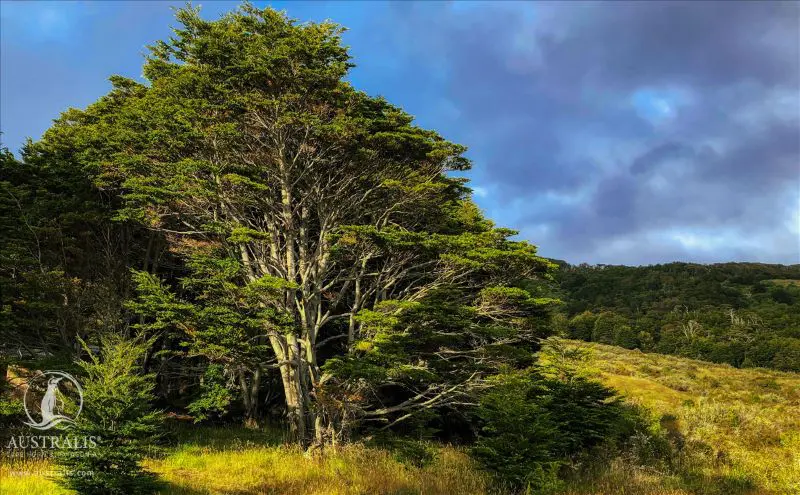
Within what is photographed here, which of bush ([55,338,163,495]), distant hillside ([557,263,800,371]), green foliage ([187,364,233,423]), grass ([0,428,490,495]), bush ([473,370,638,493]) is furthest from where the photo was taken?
distant hillside ([557,263,800,371])

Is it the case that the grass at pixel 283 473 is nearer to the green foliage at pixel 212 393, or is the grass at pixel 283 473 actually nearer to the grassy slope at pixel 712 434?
the green foliage at pixel 212 393

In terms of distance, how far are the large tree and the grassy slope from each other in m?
4.83

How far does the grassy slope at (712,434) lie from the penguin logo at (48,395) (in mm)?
12670

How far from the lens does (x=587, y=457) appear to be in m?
16.1

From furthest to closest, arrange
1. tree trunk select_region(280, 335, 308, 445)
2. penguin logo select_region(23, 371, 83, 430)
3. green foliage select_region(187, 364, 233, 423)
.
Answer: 1. green foliage select_region(187, 364, 233, 423)
2. tree trunk select_region(280, 335, 308, 445)
3. penguin logo select_region(23, 371, 83, 430)

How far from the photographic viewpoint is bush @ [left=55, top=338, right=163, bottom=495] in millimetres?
7594

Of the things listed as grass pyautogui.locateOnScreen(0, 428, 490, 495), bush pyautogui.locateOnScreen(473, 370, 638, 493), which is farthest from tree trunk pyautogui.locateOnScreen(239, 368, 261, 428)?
bush pyautogui.locateOnScreen(473, 370, 638, 493)

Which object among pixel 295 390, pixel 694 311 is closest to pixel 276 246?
pixel 295 390

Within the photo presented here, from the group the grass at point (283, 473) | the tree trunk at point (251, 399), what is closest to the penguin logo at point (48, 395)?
the grass at point (283, 473)

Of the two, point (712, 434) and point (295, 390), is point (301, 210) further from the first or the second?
point (712, 434)

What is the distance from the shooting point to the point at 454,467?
13.4 m

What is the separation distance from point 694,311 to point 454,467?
105 metres

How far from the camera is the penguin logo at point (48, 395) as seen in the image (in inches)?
452

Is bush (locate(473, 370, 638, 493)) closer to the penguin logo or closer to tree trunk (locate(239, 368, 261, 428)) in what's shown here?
the penguin logo
